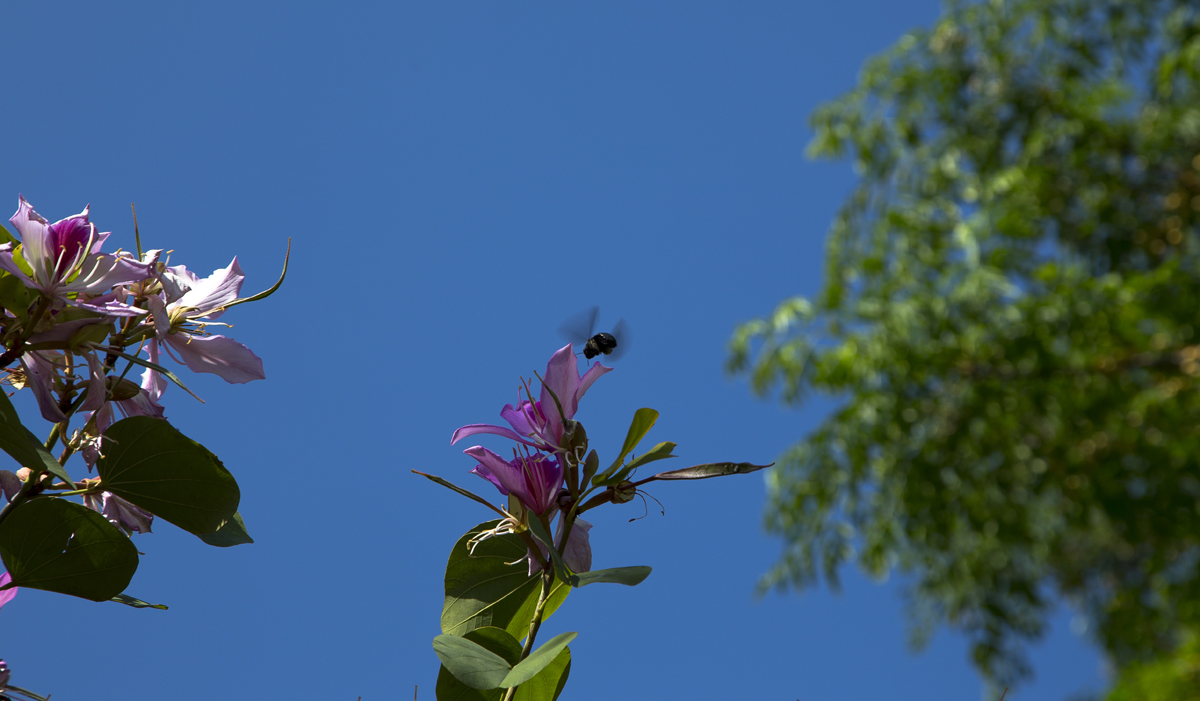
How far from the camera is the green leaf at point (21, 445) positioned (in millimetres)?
348

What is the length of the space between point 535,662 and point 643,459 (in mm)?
107

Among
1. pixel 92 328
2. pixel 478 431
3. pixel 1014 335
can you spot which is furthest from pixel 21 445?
pixel 1014 335

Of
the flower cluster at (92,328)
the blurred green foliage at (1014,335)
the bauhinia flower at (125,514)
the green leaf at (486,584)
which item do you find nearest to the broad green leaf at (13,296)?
the flower cluster at (92,328)

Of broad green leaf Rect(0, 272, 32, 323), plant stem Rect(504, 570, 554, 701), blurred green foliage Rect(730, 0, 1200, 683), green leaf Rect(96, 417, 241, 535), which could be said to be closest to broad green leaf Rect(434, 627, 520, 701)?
plant stem Rect(504, 570, 554, 701)

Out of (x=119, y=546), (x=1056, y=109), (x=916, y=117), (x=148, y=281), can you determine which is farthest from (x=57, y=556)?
(x=1056, y=109)

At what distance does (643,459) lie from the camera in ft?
1.28

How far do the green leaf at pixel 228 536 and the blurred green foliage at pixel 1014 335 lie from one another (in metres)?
3.16

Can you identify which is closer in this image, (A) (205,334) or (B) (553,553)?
(B) (553,553)

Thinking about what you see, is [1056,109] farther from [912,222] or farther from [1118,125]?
[912,222]

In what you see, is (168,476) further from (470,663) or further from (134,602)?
(470,663)

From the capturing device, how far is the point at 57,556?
1.30ft

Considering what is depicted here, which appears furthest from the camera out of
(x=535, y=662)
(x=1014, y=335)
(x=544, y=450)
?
(x=1014, y=335)

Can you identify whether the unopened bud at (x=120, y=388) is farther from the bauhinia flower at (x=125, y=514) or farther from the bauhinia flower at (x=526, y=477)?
the bauhinia flower at (x=526, y=477)

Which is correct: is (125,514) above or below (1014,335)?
below
